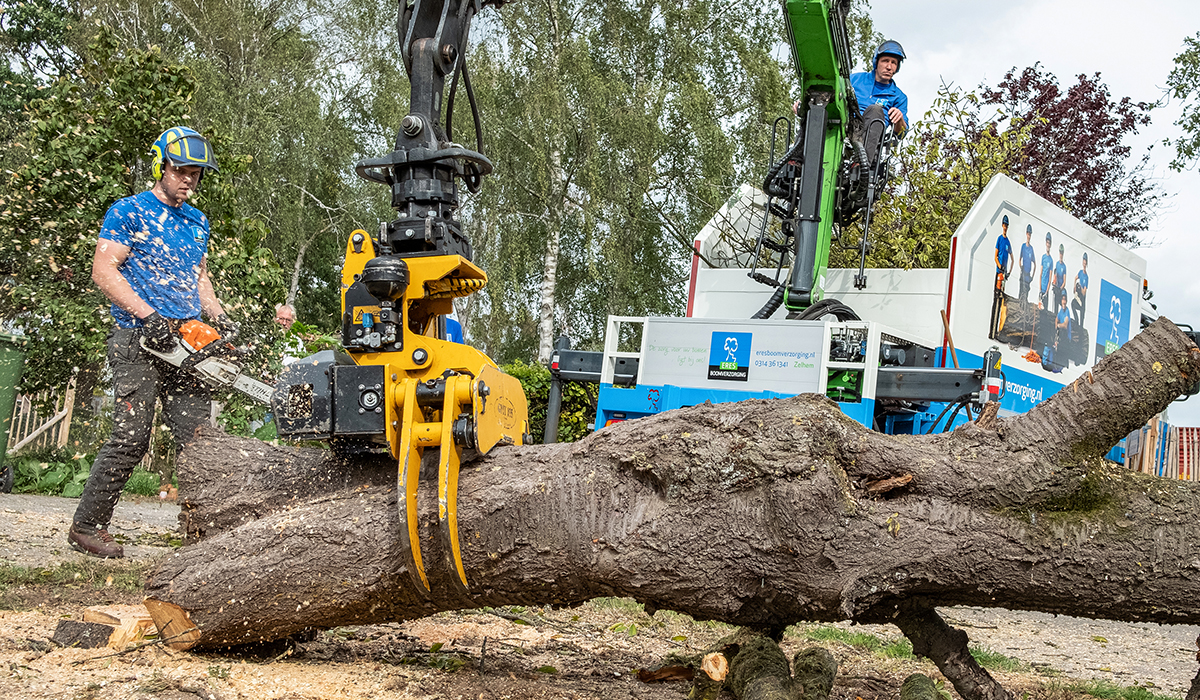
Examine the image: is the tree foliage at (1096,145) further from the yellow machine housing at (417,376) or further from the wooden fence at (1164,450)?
the yellow machine housing at (417,376)

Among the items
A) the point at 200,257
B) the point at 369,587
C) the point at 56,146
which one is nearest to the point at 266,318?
the point at 56,146

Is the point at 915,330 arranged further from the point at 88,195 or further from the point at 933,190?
the point at 88,195

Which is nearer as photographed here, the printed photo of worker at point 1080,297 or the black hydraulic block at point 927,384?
the black hydraulic block at point 927,384

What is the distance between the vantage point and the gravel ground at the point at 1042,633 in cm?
428

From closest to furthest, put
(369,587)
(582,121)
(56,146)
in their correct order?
(369,587), (56,146), (582,121)

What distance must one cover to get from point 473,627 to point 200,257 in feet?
7.68

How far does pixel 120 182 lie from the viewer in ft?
29.5

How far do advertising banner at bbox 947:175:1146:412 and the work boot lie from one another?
5.47 meters

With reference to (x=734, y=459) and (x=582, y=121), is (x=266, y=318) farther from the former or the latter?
(x=582, y=121)

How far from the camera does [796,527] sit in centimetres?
280

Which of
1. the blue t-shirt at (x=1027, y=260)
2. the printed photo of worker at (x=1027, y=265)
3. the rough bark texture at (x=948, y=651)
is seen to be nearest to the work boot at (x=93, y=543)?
the rough bark texture at (x=948, y=651)

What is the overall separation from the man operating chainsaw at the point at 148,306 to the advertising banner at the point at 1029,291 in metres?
5.01

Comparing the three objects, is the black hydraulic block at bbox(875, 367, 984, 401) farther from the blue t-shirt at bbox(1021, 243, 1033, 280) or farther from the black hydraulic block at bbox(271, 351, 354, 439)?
the black hydraulic block at bbox(271, 351, 354, 439)

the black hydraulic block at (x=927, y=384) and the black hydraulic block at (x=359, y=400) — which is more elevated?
the black hydraulic block at (x=927, y=384)
